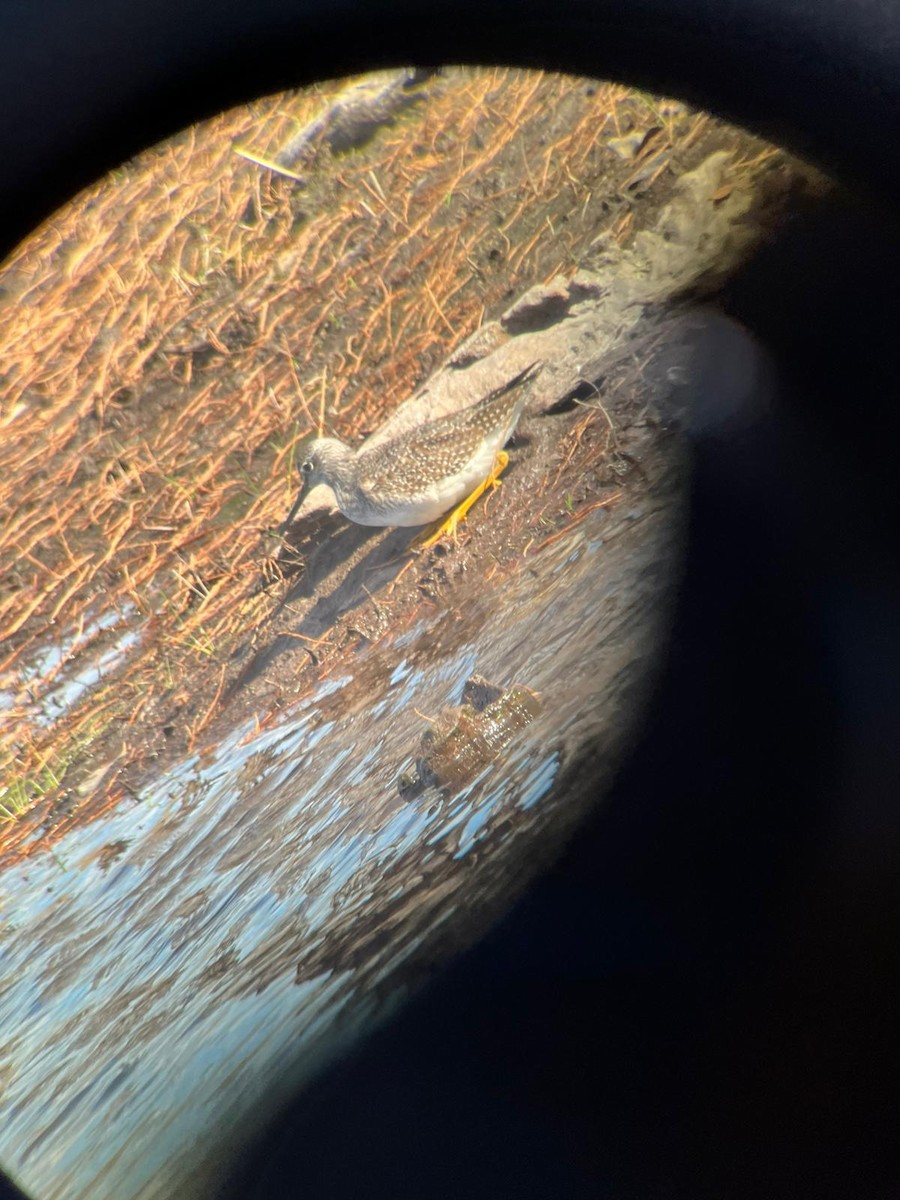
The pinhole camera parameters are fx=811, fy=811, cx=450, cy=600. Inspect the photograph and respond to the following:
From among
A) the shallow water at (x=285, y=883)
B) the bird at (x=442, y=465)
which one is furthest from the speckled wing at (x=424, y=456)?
the shallow water at (x=285, y=883)

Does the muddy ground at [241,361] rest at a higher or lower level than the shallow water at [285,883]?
higher

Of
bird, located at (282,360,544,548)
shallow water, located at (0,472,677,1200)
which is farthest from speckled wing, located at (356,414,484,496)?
shallow water, located at (0,472,677,1200)

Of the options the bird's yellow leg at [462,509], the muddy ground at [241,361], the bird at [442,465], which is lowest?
the bird's yellow leg at [462,509]

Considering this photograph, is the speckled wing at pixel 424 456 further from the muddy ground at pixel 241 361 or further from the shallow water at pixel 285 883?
the shallow water at pixel 285 883

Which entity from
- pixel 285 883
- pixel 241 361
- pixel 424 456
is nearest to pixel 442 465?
pixel 424 456

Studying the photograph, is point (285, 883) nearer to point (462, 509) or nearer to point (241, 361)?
point (462, 509)

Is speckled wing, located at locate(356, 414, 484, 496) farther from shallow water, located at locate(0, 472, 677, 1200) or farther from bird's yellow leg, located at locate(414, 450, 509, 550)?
shallow water, located at locate(0, 472, 677, 1200)
